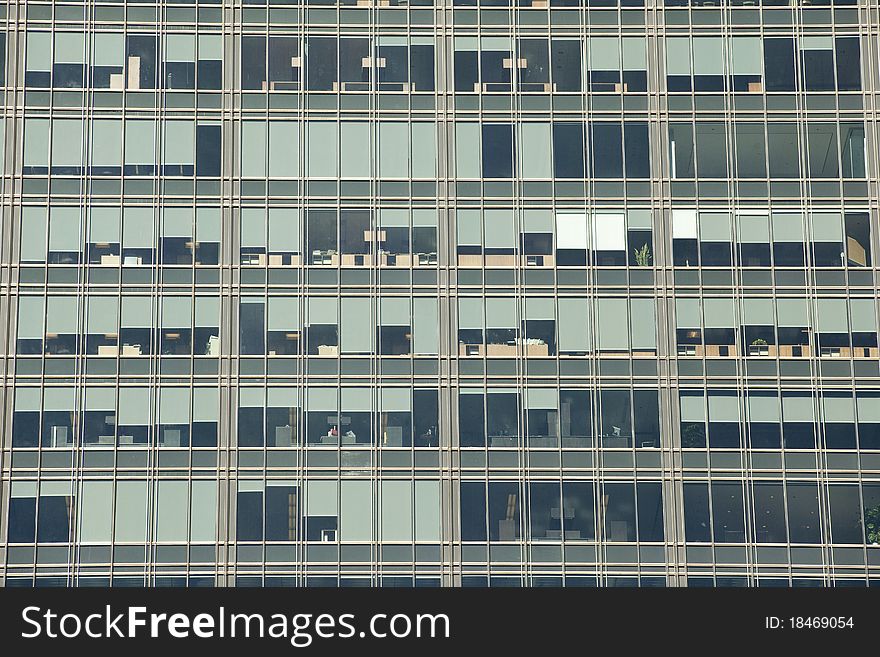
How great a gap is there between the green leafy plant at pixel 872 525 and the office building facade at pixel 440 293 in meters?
0.10

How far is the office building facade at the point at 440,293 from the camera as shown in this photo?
3775cm

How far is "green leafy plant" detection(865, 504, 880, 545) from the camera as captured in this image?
37.7 m

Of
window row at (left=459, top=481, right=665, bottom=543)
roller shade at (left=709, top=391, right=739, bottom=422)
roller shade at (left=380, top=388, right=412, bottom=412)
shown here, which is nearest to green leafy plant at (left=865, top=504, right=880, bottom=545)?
roller shade at (left=709, top=391, right=739, bottom=422)

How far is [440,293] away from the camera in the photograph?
39156 mm

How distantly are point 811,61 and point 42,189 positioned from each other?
23.5 metres

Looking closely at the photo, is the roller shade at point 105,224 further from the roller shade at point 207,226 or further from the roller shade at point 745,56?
the roller shade at point 745,56

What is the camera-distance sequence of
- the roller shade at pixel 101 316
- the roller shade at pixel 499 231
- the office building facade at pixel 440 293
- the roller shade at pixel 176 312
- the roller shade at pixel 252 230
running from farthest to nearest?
the roller shade at pixel 499 231 < the roller shade at pixel 252 230 < the roller shade at pixel 176 312 < the roller shade at pixel 101 316 < the office building facade at pixel 440 293

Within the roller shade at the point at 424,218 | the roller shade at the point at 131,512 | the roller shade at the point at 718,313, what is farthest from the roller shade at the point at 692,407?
the roller shade at the point at 131,512

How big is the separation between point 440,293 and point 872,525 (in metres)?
14.1

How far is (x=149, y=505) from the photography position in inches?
1485

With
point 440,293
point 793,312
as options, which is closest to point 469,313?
point 440,293

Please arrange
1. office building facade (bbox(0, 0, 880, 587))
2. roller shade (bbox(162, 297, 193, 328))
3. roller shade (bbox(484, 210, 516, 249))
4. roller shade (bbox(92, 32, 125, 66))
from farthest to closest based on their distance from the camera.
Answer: roller shade (bbox(92, 32, 125, 66)) → roller shade (bbox(484, 210, 516, 249)) → roller shade (bbox(162, 297, 193, 328)) → office building facade (bbox(0, 0, 880, 587))

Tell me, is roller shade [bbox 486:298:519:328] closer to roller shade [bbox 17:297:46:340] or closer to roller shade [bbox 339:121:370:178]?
roller shade [bbox 339:121:370:178]

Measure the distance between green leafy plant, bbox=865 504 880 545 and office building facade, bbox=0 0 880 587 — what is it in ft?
0.34
